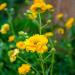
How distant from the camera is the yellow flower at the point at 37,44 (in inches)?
75.2

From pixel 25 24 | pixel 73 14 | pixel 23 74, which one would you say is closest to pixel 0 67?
pixel 23 74

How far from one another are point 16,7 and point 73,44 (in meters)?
0.84

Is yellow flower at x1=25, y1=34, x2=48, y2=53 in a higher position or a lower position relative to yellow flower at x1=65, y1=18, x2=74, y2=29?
higher

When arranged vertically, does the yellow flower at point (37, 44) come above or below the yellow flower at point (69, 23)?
above

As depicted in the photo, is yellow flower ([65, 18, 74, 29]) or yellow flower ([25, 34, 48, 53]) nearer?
→ yellow flower ([25, 34, 48, 53])

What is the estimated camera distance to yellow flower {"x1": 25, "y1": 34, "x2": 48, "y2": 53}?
1910 mm

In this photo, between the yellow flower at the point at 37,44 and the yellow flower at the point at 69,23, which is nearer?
the yellow flower at the point at 37,44

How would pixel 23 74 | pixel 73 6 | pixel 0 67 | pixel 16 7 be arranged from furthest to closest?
pixel 16 7 → pixel 73 6 → pixel 0 67 → pixel 23 74

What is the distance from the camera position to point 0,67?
8.14 ft

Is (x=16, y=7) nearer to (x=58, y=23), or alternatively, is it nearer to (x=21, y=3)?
(x=21, y=3)

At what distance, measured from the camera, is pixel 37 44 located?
1934mm

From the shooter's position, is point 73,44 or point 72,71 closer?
point 72,71

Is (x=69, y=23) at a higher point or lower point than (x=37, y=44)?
lower

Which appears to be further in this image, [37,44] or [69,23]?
[69,23]
